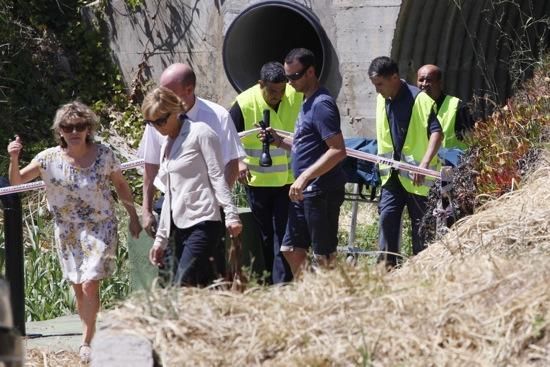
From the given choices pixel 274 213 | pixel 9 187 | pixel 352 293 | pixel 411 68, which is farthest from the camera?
pixel 411 68

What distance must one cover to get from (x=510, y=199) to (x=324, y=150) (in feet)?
3.93

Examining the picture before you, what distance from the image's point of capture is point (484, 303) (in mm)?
5105

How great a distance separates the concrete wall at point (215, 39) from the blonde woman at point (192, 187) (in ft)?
21.9

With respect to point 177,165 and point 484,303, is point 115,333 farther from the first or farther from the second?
point 177,165

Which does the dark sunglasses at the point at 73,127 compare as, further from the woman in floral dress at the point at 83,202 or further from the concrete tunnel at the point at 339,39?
the concrete tunnel at the point at 339,39

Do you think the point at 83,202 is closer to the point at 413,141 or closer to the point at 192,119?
the point at 192,119

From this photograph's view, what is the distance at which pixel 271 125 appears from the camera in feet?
31.2

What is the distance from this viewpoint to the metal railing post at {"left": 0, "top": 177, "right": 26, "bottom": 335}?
8.64 meters

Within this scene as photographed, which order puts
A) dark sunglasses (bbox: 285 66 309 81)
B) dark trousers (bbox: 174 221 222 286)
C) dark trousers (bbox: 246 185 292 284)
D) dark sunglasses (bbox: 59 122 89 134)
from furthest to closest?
dark trousers (bbox: 246 185 292 284) → dark sunglasses (bbox: 285 66 309 81) → dark sunglasses (bbox: 59 122 89 134) → dark trousers (bbox: 174 221 222 286)

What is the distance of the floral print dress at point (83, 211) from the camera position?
7957 mm

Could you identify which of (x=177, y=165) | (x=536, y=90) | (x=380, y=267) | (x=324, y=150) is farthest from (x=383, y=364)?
(x=536, y=90)

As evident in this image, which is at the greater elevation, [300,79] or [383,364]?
[300,79]

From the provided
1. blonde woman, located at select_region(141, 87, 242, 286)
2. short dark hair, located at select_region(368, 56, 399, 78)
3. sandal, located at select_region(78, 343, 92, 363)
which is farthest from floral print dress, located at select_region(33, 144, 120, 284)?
short dark hair, located at select_region(368, 56, 399, 78)

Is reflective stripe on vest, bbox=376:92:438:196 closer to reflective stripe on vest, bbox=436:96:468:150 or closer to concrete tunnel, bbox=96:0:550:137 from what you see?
reflective stripe on vest, bbox=436:96:468:150
